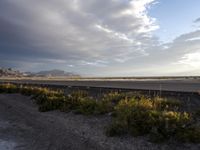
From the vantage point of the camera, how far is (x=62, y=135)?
990cm

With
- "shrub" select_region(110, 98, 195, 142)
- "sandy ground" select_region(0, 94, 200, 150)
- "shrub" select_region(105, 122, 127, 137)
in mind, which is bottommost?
"sandy ground" select_region(0, 94, 200, 150)

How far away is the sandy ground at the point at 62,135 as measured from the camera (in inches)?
334

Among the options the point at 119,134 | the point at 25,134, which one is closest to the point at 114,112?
the point at 119,134

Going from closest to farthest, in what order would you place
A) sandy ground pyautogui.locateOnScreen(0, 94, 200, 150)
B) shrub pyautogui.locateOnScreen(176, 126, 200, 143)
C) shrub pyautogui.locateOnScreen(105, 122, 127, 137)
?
shrub pyautogui.locateOnScreen(176, 126, 200, 143), sandy ground pyautogui.locateOnScreen(0, 94, 200, 150), shrub pyautogui.locateOnScreen(105, 122, 127, 137)

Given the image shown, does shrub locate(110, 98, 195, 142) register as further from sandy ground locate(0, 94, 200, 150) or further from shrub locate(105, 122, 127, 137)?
sandy ground locate(0, 94, 200, 150)

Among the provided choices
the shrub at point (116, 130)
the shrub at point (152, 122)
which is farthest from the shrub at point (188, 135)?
the shrub at point (116, 130)

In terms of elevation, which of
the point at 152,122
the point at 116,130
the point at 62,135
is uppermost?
the point at 152,122

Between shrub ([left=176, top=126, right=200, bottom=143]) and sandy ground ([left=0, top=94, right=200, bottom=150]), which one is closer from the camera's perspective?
shrub ([left=176, top=126, right=200, bottom=143])

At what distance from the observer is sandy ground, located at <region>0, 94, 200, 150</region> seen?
27.8 ft

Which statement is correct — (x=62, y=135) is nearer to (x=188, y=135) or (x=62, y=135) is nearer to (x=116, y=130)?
(x=116, y=130)

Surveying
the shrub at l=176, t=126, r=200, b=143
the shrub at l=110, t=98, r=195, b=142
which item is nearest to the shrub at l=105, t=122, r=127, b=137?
the shrub at l=110, t=98, r=195, b=142

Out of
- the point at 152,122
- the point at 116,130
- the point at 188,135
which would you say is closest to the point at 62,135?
the point at 116,130

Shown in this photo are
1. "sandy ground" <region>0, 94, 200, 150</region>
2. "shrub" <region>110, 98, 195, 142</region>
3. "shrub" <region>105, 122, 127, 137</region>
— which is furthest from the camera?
"shrub" <region>105, 122, 127, 137</region>

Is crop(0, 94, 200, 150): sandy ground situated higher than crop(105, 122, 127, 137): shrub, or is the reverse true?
crop(105, 122, 127, 137): shrub
